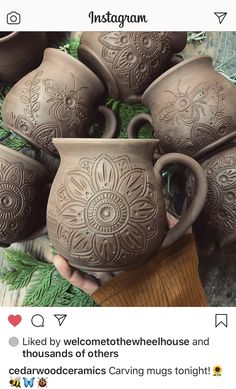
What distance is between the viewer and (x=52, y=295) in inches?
25.0

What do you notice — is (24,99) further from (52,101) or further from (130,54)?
(130,54)

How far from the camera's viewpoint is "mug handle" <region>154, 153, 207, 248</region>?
470mm

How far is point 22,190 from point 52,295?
17 centimetres

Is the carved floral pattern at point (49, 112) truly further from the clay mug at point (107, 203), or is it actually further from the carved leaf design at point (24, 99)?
the clay mug at point (107, 203)

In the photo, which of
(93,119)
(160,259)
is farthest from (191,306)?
(93,119)

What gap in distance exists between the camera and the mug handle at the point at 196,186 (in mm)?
470

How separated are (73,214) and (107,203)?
4 cm

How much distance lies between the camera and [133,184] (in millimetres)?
456

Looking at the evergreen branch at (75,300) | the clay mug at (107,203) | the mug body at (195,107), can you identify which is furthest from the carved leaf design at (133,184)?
the evergreen branch at (75,300)

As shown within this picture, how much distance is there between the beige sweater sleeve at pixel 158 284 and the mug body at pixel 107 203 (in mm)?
88
